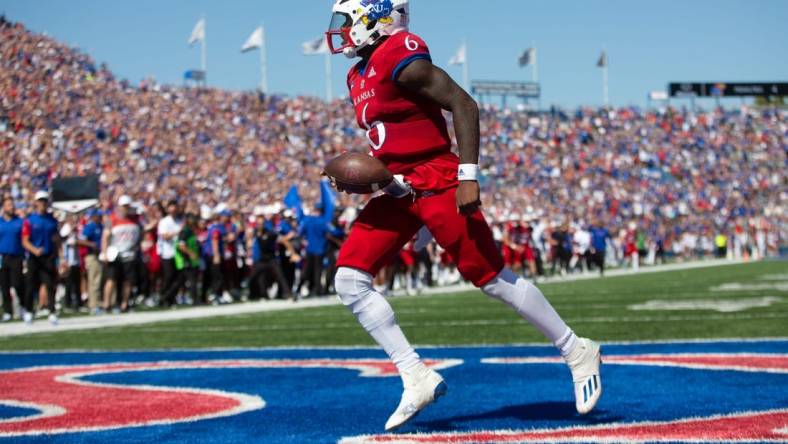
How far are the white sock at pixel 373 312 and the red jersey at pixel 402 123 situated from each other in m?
0.51

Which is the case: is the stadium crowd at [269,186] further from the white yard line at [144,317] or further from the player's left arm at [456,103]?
the player's left arm at [456,103]

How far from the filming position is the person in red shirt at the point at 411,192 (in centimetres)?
475

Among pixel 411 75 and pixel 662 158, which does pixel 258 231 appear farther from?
pixel 662 158

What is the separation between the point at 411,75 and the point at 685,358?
3887 mm

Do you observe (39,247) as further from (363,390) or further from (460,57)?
(460,57)

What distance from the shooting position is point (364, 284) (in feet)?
16.4

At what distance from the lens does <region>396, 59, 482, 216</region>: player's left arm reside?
4.72m

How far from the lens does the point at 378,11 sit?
16.2 feet

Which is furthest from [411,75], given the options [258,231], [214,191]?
[214,191]

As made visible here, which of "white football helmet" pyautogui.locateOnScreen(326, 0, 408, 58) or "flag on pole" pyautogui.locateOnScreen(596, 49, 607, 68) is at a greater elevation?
"flag on pole" pyautogui.locateOnScreen(596, 49, 607, 68)

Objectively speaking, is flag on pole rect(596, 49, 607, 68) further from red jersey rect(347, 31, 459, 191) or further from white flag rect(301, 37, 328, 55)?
red jersey rect(347, 31, 459, 191)

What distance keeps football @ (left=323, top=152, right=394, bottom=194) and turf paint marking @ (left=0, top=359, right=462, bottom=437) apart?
147cm

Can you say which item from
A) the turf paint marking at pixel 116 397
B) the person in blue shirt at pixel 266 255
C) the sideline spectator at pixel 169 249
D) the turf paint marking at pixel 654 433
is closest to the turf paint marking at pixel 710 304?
the turf paint marking at pixel 116 397

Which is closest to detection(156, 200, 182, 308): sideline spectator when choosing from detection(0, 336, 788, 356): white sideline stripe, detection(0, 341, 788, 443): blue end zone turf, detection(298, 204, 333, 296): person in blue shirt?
detection(298, 204, 333, 296): person in blue shirt
